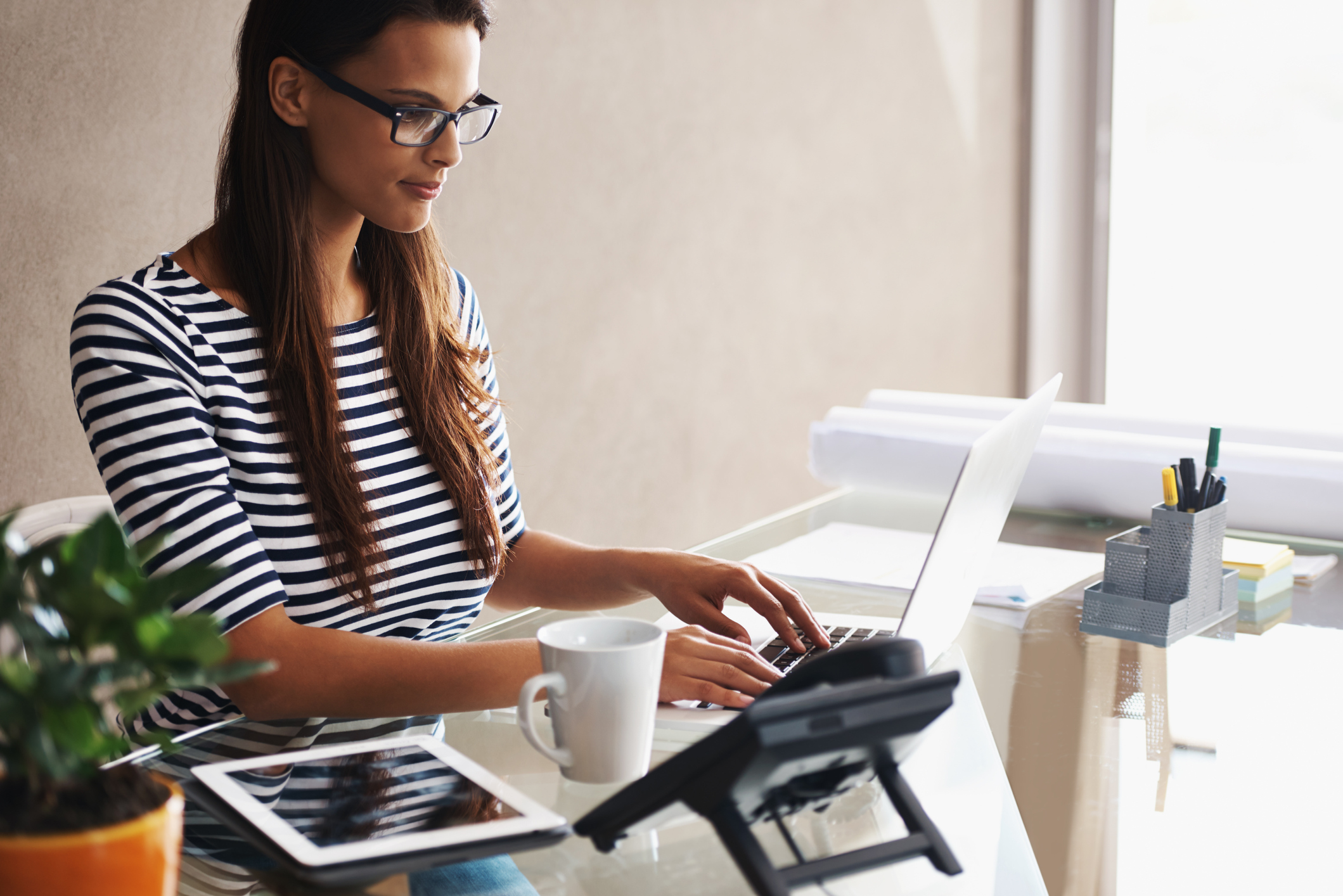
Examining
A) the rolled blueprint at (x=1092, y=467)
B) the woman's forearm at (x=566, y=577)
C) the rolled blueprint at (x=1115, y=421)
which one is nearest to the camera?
the woman's forearm at (x=566, y=577)

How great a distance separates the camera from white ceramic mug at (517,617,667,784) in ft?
2.45

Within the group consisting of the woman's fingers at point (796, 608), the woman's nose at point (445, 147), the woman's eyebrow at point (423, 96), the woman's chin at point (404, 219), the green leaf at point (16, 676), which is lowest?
the woman's fingers at point (796, 608)

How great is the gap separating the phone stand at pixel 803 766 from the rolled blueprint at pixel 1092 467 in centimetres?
99

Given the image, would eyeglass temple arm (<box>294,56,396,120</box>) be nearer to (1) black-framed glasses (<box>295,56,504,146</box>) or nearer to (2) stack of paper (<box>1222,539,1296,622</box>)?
(1) black-framed glasses (<box>295,56,504,146</box>)

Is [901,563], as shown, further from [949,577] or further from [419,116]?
[419,116]

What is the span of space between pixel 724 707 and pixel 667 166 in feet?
7.06

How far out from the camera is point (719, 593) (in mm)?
1154

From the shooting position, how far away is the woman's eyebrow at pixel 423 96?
1116 mm

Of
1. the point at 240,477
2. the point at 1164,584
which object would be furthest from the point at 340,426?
the point at 1164,584

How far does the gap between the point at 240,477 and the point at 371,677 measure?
0.27m

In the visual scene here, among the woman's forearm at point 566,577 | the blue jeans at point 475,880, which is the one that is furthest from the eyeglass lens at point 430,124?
the blue jeans at point 475,880

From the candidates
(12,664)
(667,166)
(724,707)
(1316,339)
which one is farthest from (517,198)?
(1316,339)

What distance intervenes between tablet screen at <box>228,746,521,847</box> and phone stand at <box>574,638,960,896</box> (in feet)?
0.28

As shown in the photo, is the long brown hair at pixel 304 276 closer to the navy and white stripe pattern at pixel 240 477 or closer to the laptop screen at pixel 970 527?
the navy and white stripe pattern at pixel 240 477
